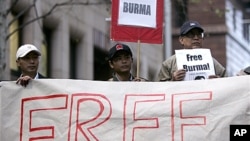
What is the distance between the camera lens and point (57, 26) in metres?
20.6

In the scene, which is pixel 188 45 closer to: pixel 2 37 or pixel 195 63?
pixel 195 63

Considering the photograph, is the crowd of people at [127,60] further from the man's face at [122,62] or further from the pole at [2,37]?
the pole at [2,37]

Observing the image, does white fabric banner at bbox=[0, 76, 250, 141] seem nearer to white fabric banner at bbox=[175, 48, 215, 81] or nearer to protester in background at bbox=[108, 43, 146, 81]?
white fabric banner at bbox=[175, 48, 215, 81]

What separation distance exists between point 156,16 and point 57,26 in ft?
41.4

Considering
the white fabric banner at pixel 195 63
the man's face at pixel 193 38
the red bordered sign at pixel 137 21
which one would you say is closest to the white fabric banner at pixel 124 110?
the white fabric banner at pixel 195 63

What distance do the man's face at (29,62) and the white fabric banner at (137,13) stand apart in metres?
0.88

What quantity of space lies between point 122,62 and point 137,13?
0.59 m

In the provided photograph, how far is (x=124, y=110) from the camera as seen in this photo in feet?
23.5

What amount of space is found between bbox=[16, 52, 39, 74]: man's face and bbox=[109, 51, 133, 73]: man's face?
0.73 m

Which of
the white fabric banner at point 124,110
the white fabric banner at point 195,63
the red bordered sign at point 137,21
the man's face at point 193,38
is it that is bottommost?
the white fabric banner at point 124,110

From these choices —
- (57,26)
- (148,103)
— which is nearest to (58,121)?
(148,103)

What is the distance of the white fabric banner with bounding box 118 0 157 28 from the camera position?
805 cm

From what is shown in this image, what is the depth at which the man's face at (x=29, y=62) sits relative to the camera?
25.5 ft

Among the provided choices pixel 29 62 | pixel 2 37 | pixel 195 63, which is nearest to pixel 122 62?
pixel 195 63
